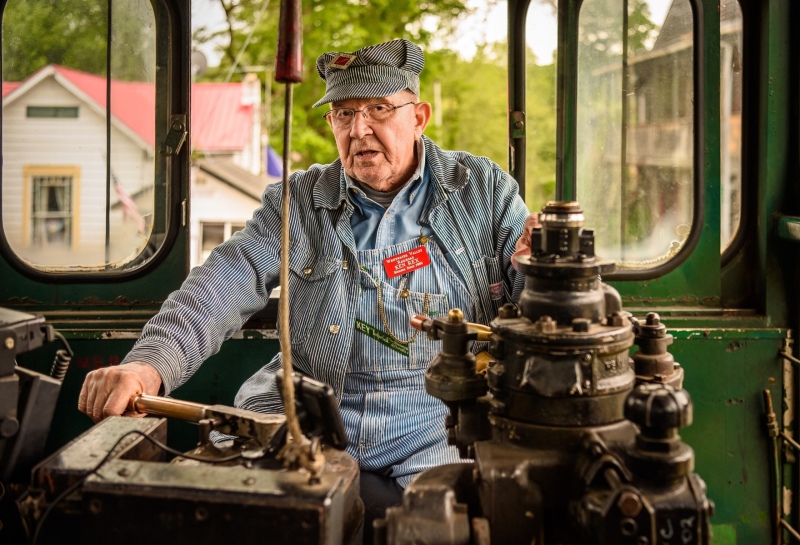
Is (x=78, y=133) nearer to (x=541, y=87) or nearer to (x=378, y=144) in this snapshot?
(x=378, y=144)

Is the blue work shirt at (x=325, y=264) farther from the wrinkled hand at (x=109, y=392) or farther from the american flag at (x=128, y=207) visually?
the american flag at (x=128, y=207)

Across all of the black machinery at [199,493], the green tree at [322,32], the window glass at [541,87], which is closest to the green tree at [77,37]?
the window glass at [541,87]

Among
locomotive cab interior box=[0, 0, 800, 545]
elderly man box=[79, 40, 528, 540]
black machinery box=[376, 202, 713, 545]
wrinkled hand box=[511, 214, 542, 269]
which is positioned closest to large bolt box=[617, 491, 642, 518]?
black machinery box=[376, 202, 713, 545]

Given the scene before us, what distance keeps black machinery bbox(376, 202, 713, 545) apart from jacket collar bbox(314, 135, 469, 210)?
1.19 meters

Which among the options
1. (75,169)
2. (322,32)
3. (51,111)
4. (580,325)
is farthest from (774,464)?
(322,32)

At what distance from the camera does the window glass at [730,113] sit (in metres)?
2.98

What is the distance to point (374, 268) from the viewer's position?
2570mm

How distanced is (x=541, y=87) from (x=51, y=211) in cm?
171

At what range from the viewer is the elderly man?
2443 millimetres

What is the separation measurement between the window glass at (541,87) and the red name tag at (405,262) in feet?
2.15

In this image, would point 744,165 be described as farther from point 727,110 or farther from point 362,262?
point 362,262

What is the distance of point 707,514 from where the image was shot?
4.17 ft

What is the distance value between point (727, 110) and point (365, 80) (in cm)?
135

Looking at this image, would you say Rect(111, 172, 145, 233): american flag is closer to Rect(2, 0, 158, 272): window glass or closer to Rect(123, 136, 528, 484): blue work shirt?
Rect(2, 0, 158, 272): window glass
